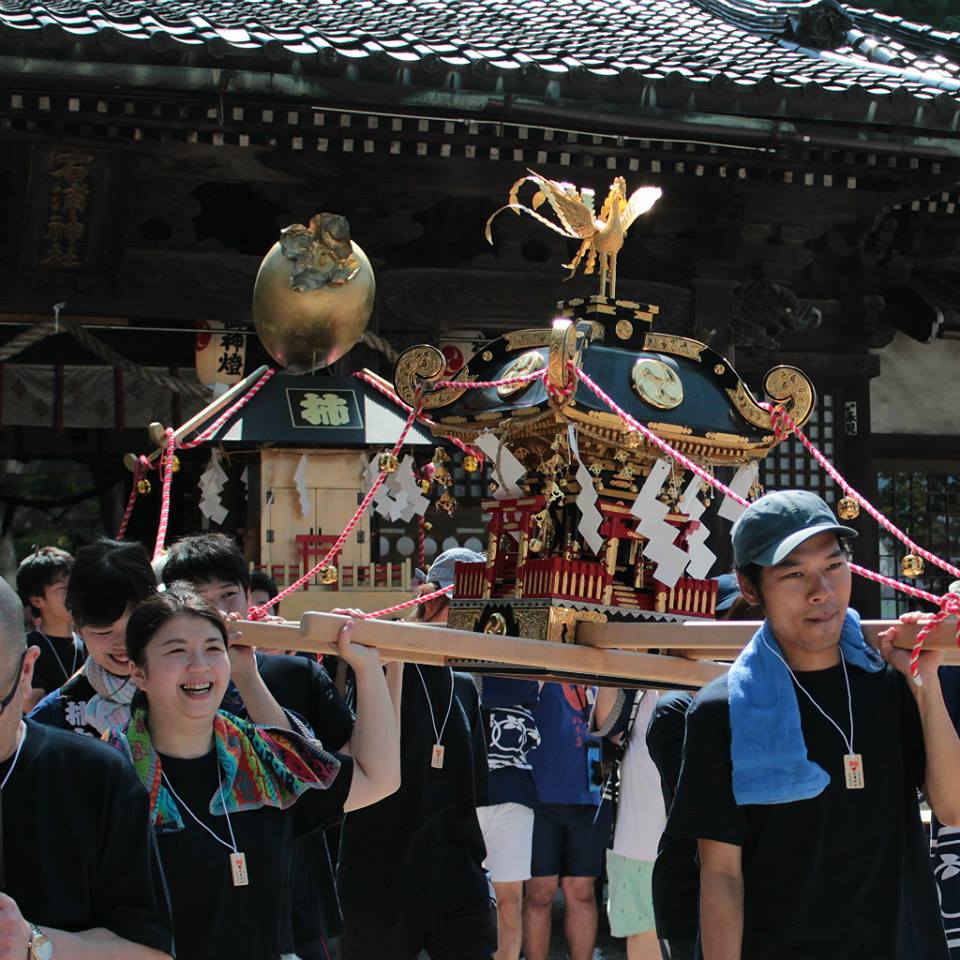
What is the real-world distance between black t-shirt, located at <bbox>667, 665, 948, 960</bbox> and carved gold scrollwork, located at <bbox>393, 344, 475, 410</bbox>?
2236mm

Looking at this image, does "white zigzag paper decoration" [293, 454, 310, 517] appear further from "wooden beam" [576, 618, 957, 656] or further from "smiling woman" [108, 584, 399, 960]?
"smiling woman" [108, 584, 399, 960]

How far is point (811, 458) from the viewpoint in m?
11.4

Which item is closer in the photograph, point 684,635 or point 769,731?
point 769,731

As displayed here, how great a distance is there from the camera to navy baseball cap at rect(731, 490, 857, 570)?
9.84 feet

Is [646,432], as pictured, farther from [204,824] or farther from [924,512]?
[924,512]

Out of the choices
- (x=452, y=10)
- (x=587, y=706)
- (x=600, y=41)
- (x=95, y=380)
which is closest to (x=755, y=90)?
(x=600, y=41)

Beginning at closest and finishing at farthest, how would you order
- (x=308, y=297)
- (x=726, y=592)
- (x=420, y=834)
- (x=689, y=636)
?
(x=689, y=636)
(x=420, y=834)
(x=726, y=592)
(x=308, y=297)

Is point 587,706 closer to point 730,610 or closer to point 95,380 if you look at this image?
point 730,610

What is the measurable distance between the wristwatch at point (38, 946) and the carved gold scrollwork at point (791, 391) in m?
3.09

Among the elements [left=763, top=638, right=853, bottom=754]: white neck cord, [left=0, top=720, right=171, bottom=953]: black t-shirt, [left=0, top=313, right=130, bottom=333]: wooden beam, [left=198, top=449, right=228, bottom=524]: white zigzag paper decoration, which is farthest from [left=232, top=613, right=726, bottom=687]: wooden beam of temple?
[left=0, top=313, right=130, bottom=333]: wooden beam

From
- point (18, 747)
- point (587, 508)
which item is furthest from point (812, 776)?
point (587, 508)

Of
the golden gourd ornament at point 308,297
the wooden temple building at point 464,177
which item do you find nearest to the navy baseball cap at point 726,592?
the golden gourd ornament at point 308,297

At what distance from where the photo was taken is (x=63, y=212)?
9.21m

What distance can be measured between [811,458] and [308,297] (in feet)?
20.2
